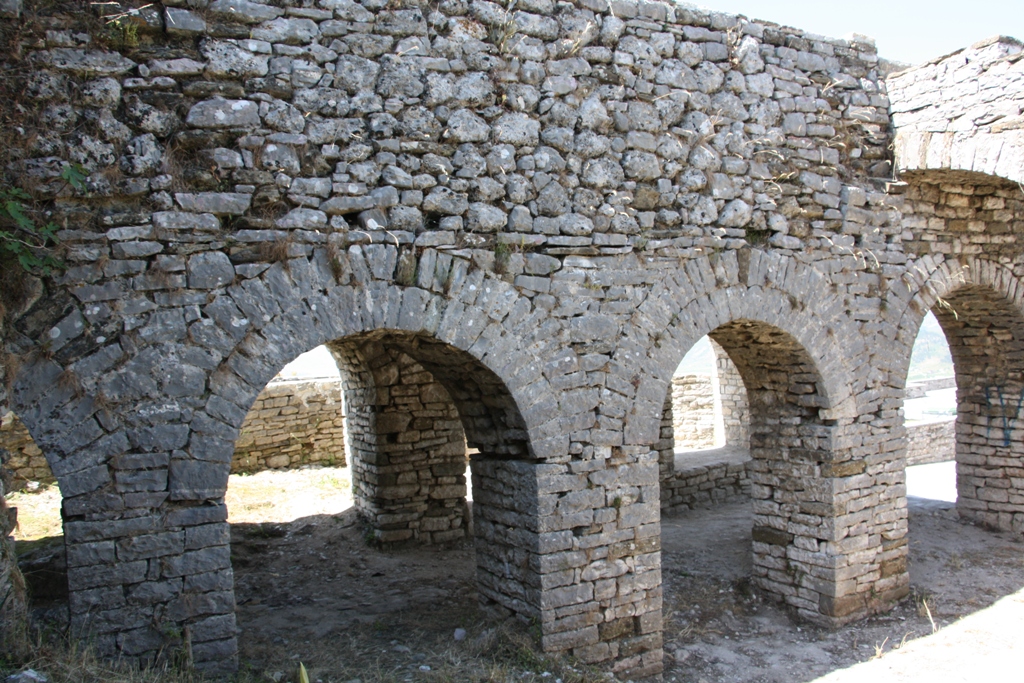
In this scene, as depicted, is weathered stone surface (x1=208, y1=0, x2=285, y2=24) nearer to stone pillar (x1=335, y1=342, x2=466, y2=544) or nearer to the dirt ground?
the dirt ground

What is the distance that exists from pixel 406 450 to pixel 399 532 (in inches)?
34.8

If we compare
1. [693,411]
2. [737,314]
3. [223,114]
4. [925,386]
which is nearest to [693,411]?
[693,411]

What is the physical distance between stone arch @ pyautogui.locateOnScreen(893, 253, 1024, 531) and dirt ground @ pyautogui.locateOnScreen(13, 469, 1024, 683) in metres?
0.39

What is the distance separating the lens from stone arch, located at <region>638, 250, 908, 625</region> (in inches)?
239

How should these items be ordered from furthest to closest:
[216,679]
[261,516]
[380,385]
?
[261,516]
[380,385]
[216,679]

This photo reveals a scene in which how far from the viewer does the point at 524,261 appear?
5.02m

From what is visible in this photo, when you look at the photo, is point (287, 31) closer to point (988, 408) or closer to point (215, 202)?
point (215, 202)

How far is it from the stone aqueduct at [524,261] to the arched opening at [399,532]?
0.07m

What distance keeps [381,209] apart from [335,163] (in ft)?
1.26

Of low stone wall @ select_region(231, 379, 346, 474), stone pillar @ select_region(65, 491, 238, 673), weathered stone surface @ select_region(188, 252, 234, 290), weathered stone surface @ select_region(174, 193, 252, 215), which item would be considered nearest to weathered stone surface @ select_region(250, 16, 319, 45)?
weathered stone surface @ select_region(174, 193, 252, 215)

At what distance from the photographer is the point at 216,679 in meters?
4.09

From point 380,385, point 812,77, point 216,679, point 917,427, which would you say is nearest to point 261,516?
point 380,385

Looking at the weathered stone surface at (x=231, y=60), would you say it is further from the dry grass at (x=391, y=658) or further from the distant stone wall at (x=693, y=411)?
the distant stone wall at (x=693, y=411)

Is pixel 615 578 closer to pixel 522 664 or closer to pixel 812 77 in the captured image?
pixel 522 664
